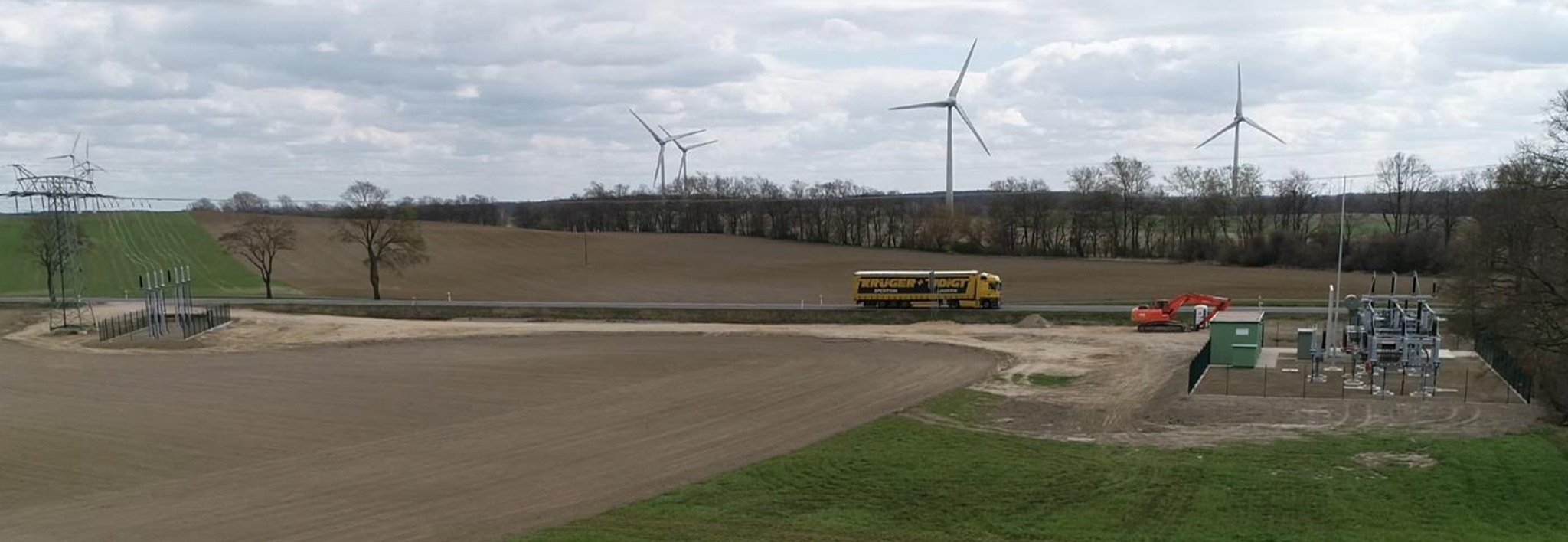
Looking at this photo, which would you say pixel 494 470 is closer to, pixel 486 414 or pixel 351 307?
pixel 486 414

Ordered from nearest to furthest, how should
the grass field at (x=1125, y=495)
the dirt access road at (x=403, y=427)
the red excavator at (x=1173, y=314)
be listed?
1. the grass field at (x=1125, y=495)
2. the dirt access road at (x=403, y=427)
3. the red excavator at (x=1173, y=314)

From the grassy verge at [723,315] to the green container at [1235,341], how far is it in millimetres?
18582

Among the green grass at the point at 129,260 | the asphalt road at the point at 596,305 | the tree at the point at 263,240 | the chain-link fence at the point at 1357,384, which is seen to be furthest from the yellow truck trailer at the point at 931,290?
the green grass at the point at 129,260

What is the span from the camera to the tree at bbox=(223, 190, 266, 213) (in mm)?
153250

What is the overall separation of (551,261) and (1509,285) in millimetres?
93580

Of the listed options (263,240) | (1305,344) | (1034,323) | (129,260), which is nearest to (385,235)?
(263,240)

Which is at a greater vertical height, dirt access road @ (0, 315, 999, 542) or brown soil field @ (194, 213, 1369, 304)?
brown soil field @ (194, 213, 1369, 304)

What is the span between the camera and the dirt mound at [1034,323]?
216 feet

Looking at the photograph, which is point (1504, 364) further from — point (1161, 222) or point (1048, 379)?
point (1161, 222)

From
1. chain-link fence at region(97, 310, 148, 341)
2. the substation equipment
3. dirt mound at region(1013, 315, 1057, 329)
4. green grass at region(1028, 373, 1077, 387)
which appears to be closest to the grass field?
the substation equipment

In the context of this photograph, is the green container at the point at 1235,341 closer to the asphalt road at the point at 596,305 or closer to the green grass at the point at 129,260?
the asphalt road at the point at 596,305

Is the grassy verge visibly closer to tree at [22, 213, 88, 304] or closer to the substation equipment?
tree at [22, 213, 88, 304]

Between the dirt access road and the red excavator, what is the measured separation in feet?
44.1

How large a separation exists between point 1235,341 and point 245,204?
6092 inches
